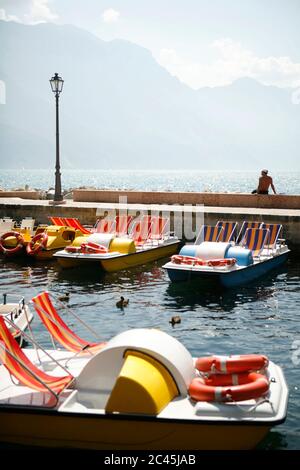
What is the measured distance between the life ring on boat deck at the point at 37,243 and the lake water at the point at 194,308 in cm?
53

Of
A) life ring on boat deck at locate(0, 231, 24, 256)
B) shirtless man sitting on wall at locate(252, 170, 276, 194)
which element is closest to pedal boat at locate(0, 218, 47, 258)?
life ring on boat deck at locate(0, 231, 24, 256)

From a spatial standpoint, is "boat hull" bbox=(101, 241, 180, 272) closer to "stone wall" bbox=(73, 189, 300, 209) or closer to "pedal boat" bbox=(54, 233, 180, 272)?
"pedal boat" bbox=(54, 233, 180, 272)

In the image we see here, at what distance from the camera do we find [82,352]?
376 inches

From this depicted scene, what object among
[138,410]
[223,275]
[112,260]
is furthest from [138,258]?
[138,410]

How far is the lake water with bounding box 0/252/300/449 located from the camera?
40.5ft

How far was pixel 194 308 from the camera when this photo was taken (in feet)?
52.0

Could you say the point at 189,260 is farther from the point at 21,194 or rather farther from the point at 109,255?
the point at 21,194

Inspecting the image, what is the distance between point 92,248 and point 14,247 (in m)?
4.34

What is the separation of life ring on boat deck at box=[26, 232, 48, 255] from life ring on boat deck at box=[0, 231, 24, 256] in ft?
1.49

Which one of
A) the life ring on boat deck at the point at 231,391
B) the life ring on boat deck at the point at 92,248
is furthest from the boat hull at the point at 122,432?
the life ring on boat deck at the point at 92,248
